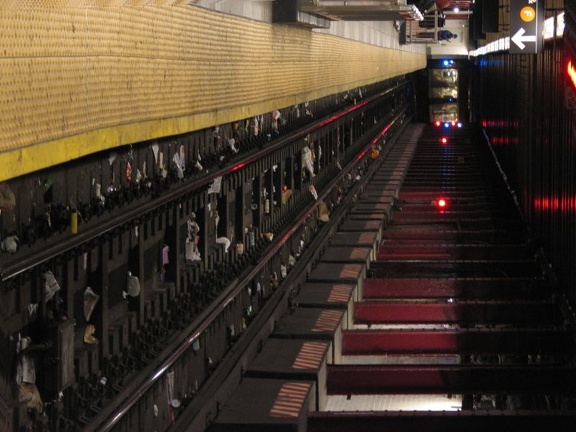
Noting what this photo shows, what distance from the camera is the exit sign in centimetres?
1005

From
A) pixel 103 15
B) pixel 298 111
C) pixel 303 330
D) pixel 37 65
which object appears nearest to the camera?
pixel 37 65

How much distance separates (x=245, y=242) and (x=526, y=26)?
14.7 feet

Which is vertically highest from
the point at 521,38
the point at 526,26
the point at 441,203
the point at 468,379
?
the point at 526,26

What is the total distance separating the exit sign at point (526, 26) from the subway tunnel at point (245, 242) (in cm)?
3

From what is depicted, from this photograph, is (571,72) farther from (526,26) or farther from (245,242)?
(526,26)

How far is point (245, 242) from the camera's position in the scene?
7199 millimetres

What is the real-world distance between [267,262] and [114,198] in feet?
11.2

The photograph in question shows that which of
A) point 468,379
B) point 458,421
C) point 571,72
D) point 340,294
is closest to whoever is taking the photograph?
point 458,421

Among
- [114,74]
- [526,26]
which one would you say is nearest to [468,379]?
[114,74]

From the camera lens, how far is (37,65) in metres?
2.79

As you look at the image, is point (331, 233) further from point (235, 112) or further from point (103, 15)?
point (103, 15)

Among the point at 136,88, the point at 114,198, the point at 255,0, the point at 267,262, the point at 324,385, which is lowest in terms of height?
the point at 324,385

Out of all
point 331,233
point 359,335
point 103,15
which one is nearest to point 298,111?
point 331,233

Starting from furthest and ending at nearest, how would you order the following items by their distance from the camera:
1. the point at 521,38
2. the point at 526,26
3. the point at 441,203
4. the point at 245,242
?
the point at 441,203 < the point at 526,26 < the point at 521,38 < the point at 245,242
